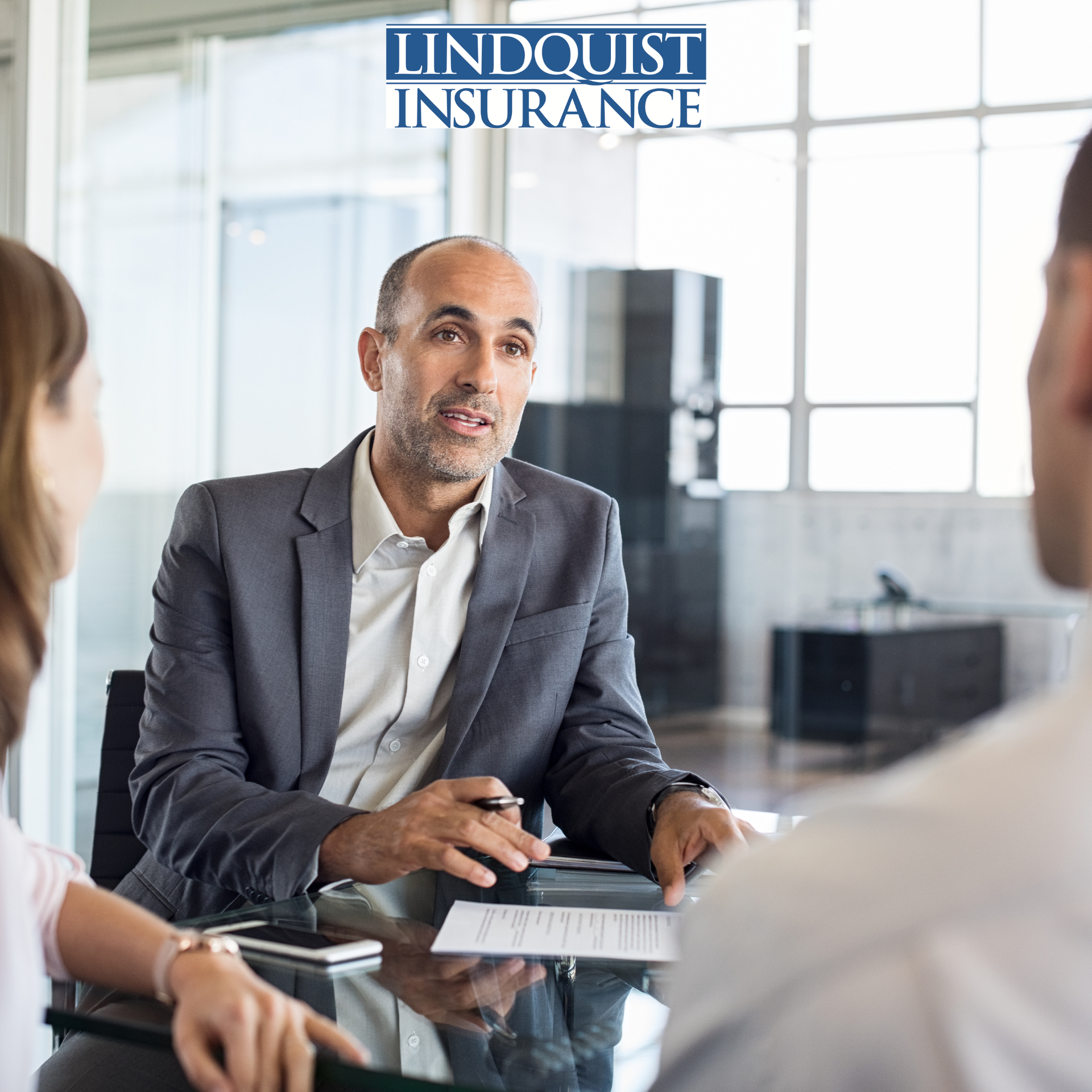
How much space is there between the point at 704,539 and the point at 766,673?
→ 71 cm

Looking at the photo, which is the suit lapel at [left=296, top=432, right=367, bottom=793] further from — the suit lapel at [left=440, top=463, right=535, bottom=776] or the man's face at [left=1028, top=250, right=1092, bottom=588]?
the man's face at [left=1028, top=250, right=1092, bottom=588]

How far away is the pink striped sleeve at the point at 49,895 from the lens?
1.19 metres

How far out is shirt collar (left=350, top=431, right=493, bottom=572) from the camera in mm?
2100

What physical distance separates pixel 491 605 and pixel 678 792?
1.58 feet

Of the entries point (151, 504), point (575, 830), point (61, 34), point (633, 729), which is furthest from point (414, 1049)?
point (61, 34)

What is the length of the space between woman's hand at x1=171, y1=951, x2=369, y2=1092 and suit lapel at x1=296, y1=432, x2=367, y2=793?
881mm

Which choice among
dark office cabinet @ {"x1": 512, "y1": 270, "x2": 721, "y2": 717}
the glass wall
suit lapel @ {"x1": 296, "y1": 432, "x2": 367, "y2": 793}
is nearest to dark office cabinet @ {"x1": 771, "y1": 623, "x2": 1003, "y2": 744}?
dark office cabinet @ {"x1": 512, "y1": 270, "x2": 721, "y2": 717}

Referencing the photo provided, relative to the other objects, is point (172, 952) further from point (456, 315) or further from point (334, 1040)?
point (456, 315)

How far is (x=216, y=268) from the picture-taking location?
12.6 feet

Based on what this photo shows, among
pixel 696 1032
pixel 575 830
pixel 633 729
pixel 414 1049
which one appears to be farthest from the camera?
pixel 633 729

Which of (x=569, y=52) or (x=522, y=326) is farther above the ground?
(x=569, y=52)

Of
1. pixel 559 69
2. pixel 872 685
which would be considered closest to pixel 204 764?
pixel 559 69

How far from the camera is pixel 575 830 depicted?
187cm

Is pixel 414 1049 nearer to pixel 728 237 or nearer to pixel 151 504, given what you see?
pixel 151 504
